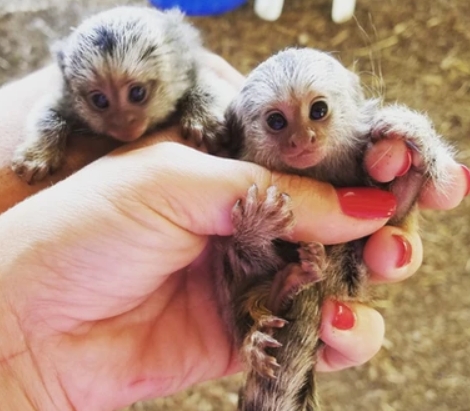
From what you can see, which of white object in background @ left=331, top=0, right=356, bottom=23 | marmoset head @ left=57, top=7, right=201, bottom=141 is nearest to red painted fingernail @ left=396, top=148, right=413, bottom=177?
marmoset head @ left=57, top=7, right=201, bottom=141

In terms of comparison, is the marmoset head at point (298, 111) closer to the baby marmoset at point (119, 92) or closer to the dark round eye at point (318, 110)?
the dark round eye at point (318, 110)

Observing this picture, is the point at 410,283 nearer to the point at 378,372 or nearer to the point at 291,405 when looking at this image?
the point at 378,372

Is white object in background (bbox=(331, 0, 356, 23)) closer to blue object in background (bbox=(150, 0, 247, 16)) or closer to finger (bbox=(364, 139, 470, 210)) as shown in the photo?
blue object in background (bbox=(150, 0, 247, 16))

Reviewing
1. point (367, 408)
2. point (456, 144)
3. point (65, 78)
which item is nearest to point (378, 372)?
point (367, 408)

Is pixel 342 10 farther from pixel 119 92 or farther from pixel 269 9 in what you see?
pixel 119 92

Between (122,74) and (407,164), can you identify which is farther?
(122,74)

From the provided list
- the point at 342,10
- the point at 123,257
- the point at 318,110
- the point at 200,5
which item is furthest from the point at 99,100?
the point at 342,10
